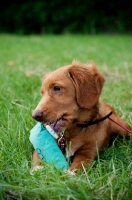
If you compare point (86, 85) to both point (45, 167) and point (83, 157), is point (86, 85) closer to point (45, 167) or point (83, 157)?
point (83, 157)

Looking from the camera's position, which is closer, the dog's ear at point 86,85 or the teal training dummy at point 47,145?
the teal training dummy at point 47,145

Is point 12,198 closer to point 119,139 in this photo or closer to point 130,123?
point 119,139

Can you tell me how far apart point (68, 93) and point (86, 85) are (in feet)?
0.55

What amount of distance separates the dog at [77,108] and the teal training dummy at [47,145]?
0.17 feet

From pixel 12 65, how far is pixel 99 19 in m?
14.8

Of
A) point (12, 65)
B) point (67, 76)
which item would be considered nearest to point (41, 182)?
point (67, 76)

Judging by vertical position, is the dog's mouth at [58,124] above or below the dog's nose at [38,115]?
below

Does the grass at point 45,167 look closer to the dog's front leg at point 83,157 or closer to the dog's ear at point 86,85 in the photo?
the dog's front leg at point 83,157

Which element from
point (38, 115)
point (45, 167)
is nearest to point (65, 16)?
point (38, 115)

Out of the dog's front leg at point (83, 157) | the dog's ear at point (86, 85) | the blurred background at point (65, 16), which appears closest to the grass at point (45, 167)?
the dog's front leg at point (83, 157)

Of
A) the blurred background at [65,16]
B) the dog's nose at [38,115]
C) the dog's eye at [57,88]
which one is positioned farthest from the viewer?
the blurred background at [65,16]

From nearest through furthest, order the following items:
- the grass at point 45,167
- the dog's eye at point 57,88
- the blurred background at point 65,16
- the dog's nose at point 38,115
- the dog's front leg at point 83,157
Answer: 1. the grass at point 45,167
2. the dog's nose at point 38,115
3. the dog's front leg at point 83,157
4. the dog's eye at point 57,88
5. the blurred background at point 65,16

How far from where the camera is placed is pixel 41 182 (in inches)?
94.7

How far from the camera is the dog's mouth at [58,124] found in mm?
3053
